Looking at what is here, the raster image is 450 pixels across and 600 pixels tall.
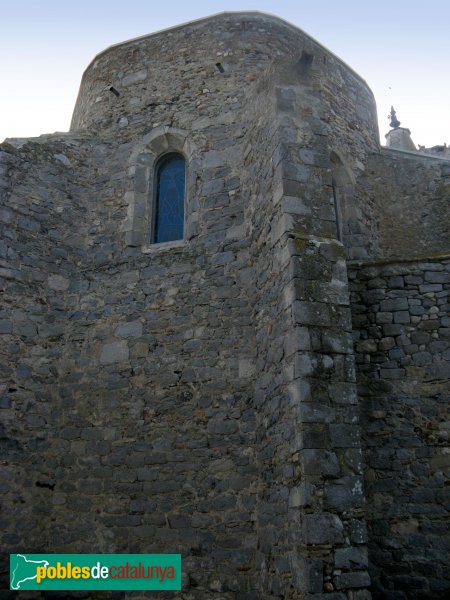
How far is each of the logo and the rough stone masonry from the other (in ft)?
0.38

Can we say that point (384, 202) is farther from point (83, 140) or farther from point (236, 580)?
point (236, 580)

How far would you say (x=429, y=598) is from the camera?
6.30 meters

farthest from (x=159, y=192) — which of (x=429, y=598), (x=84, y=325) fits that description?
(x=429, y=598)

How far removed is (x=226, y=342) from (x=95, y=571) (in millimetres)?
3042

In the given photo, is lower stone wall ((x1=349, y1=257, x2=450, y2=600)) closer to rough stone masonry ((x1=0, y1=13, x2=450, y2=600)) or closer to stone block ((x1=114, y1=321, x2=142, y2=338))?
rough stone masonry ((x1=0, y1=13, x2=450, y2=600))

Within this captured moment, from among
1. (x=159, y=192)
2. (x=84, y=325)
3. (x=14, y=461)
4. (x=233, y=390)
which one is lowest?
(x=14, y=461)

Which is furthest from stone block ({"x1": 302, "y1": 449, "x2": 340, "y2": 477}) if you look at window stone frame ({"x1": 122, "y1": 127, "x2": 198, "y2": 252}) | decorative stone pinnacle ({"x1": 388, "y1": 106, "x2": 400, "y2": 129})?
decorative stone pinnacle ({"x1": 388, "y1": 106, "x2": 400, "y2": 129})

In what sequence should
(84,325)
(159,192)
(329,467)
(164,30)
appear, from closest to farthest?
1. (329,467)
2. (84,325)
3. (159,192)
4. (164,30)

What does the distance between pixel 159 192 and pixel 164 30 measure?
2.80 meters

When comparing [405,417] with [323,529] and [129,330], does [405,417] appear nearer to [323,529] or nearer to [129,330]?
[323,529]

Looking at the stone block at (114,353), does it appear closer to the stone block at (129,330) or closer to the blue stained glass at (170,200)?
the stone block at (129,330)

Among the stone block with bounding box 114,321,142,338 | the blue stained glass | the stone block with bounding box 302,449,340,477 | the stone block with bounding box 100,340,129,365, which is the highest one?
the blue stained glass

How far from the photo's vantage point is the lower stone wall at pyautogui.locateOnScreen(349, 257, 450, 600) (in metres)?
6.48

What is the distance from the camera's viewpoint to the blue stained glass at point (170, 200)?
8859mm
